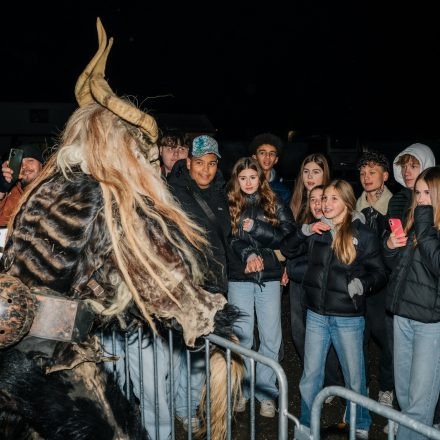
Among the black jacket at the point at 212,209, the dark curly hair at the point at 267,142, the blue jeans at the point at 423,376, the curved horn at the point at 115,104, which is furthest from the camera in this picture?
the dark curly hair at the point at 267,142

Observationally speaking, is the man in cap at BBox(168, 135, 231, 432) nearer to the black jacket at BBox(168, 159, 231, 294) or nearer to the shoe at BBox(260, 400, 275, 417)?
the black jacket at BBox(168, 159, 231, 294)

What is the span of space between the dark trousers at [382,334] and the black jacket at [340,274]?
2.18 ft

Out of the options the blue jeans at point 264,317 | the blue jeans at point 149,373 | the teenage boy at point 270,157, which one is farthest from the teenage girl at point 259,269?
the blue jeans at point 149,373

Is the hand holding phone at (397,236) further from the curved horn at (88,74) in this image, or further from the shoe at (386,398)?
the curved horn at (88,74)

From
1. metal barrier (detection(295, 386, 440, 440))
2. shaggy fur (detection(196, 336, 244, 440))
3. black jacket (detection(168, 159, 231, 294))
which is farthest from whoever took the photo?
black jacket (detection(168, 159, 231, 294))

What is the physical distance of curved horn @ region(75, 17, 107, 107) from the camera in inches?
104

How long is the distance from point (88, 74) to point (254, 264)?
2351 mm

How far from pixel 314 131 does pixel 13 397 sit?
2993 cm

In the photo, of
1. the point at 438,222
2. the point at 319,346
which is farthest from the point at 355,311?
the point at 438,222

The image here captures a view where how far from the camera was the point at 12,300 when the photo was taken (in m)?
2.16

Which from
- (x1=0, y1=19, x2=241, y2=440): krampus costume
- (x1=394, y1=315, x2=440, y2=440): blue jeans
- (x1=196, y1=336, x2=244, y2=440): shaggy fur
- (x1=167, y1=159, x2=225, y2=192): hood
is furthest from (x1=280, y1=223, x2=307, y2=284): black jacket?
(x1=0, y1=19, x2=241, y2=440): krampus costume

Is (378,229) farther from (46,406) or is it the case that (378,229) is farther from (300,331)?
(46,406)

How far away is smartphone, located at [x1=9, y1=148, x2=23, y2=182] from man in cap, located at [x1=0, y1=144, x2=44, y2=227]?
39 mm

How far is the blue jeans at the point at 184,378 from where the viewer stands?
3.77m
